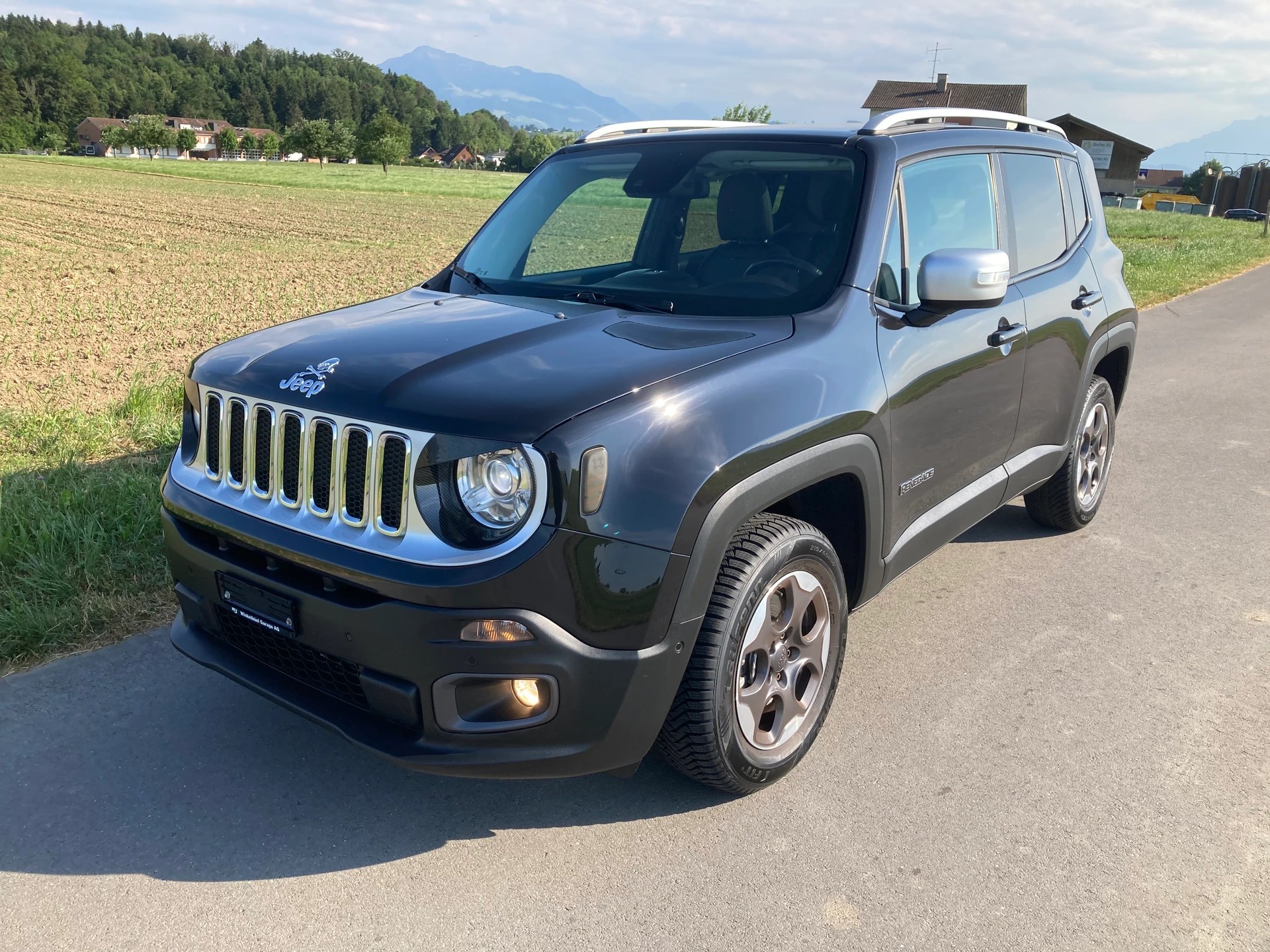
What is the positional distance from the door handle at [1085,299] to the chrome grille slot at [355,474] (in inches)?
127

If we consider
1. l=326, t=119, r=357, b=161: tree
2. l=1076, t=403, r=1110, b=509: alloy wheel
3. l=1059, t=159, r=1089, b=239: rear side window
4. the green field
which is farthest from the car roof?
l=326, t=119, r=357, b=161: tree

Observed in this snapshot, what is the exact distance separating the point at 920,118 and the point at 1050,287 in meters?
1.02

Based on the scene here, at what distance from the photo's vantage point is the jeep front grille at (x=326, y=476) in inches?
96.3

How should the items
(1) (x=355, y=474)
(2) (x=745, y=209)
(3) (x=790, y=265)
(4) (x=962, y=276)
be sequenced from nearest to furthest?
(1) (x=355, y=474) < (4) (x=962, y=276) < (3) (x=790, y=265) < (2) (x=745, y=209)

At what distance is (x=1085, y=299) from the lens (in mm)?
4609

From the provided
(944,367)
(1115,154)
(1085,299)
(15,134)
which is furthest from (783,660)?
(15,134)

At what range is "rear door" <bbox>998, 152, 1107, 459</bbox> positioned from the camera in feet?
13.6

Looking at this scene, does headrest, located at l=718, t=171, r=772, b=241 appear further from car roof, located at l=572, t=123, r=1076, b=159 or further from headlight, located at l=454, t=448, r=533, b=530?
headlight, located at l=454, t=448, r=533, b=530

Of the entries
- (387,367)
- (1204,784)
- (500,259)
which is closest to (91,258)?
(500,259)

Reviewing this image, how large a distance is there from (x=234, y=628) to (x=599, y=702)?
43.0 inches

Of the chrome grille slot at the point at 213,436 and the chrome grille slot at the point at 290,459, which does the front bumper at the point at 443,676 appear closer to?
the chrome grille slot at the point at 290,459

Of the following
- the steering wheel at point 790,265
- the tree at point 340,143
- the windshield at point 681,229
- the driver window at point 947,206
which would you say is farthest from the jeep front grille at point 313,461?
the tree at point 340,143

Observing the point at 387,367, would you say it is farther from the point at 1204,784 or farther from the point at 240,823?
the point at 1204,784

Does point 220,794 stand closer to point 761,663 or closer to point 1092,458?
point 761,663
